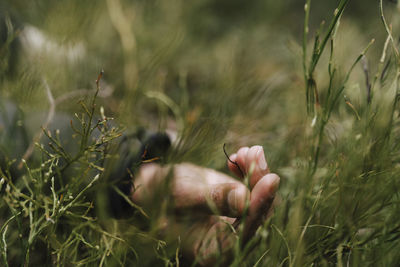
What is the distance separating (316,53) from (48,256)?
335 mm

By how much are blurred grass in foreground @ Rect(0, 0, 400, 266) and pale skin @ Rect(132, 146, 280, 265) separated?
0.07ft

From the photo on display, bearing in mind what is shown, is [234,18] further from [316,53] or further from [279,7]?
[316,53]

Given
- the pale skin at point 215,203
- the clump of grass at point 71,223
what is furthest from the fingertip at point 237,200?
the clump of grass at point 71,223

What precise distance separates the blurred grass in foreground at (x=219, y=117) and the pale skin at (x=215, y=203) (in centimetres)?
2

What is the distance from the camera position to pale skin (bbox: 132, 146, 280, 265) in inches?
12.3

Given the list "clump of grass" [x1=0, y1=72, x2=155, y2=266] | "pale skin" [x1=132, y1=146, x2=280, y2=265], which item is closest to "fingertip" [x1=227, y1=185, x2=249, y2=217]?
"pale skin" [x1=132, y1=146, x2=280, y2=265]

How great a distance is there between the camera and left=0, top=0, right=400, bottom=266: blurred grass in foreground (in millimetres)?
326

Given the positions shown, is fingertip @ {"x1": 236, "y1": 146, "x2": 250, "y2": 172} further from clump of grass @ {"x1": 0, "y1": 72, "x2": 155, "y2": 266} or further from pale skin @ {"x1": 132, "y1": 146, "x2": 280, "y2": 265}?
clump of grass @ {"x1": 0, "y1": 72, "x2": 155, "y2": 266}

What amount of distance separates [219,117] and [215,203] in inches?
8.1

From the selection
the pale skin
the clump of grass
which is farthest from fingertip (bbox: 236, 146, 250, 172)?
the clump of grass

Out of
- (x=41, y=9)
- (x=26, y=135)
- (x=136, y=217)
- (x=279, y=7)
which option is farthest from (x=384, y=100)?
(x=279, y=7)

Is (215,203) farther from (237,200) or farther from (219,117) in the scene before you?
(219,117)

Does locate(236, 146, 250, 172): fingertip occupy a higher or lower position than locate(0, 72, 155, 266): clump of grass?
higher

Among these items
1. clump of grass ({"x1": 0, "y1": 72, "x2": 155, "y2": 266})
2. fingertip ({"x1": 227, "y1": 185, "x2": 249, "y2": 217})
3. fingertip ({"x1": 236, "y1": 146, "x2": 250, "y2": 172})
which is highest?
fingertip ({"x1": 236, "y1": 146, "x2": 250, "y2": 172})
